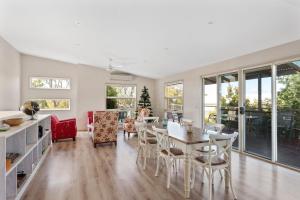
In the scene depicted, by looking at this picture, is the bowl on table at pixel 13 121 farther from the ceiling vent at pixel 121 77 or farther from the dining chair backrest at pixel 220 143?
the ceiling vent at pixel 121 77

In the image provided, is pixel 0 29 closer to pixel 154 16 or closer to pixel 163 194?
pixel 154 16

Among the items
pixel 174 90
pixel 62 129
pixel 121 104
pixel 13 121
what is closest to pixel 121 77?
pixel 121 104

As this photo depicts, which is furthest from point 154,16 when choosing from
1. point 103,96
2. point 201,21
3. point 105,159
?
point 103,96

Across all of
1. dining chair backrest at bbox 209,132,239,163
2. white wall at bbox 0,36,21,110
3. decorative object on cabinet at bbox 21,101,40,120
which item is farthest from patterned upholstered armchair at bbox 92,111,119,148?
dining chair backrest at bbox 209,132,239,163

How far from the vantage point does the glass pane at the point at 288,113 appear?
12.1ft

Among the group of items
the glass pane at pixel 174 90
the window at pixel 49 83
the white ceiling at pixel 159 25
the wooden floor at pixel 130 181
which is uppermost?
the white ceiling at pixel 159 25

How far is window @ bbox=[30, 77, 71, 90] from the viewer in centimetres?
793

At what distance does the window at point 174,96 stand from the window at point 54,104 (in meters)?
4.41

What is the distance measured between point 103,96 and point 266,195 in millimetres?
7204

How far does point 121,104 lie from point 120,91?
632mm

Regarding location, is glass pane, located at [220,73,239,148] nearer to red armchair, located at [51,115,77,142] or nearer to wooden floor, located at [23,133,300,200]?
wooden floor, located at [23,133,300,200]

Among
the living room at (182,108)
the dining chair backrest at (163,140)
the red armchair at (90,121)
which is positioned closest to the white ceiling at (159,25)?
the living room at (182,108)

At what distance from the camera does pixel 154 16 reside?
3.25m

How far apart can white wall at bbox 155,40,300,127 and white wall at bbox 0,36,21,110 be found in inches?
231
